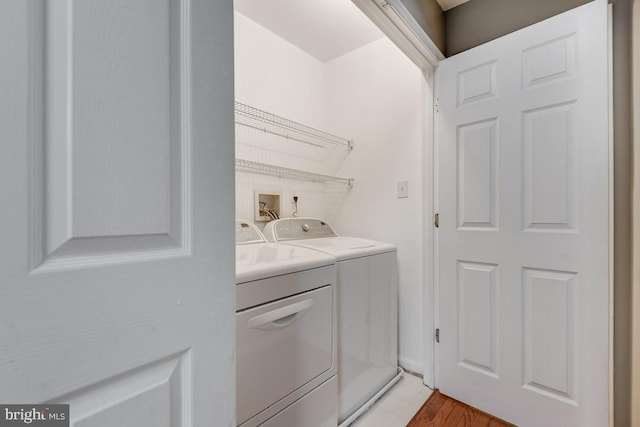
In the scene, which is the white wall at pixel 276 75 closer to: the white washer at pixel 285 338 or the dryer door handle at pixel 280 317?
the white washer at pixel 285 338

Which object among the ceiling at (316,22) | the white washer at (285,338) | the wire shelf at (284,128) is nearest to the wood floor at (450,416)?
the white washer at (285,338)

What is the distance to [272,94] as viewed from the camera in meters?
2.03

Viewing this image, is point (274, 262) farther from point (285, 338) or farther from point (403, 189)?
point (403, 189)

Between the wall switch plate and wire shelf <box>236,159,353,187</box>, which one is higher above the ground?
wire shelf <box>236,159,353,187</box>

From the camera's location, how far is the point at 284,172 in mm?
2070

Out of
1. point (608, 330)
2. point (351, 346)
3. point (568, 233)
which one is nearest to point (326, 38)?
point (568, 233)

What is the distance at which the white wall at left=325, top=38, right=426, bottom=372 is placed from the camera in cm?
191

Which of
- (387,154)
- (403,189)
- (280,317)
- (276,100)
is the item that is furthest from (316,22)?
(280,317)

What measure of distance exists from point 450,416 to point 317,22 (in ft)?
8.51

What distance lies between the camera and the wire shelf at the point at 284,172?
1.81 m

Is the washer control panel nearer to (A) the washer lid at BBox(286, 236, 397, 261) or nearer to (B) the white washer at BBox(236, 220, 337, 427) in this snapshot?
(A) the washer lid at BBox(286, 236, 397, 261)

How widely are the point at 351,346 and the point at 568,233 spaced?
119cm

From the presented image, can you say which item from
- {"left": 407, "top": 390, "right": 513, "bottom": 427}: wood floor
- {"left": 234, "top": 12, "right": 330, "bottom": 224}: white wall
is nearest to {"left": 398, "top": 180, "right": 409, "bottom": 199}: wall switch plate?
{"left": 234, "top": 12, "right": 330, "bottom": 224}: white wall

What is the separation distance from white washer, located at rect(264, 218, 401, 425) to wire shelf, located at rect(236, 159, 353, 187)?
1.24 ft
